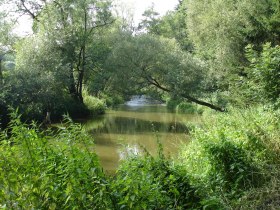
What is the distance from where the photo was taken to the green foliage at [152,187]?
362 centimetres

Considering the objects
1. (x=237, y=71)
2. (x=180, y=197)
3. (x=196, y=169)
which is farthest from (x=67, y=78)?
(x=180, y=197)

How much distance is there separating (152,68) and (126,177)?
724 inches

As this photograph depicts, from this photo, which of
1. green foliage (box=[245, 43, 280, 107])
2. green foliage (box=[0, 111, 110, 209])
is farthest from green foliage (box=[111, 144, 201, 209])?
green foliage (box=[245, 43, 280, 107])

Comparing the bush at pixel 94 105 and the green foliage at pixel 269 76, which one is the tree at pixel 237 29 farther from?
the bush at pixel 94 105

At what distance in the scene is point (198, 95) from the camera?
20.9 metres

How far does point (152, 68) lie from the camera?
21.8 meters

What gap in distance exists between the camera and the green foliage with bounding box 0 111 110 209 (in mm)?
3326

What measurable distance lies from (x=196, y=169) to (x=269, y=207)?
2249mm

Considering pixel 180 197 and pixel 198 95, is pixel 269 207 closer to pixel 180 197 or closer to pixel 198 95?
pixel 180 197

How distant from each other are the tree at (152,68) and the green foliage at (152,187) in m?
16.1

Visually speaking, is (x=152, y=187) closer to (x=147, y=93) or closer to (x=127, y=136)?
(x=127, y=136)

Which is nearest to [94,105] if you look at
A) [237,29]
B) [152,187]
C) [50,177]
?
[237,29]

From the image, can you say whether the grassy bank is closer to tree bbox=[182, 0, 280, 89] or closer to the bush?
tree bbox=[182, 0, 280, 89]

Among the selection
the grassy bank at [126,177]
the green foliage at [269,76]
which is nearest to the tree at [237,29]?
the green foliage at [269,76]
